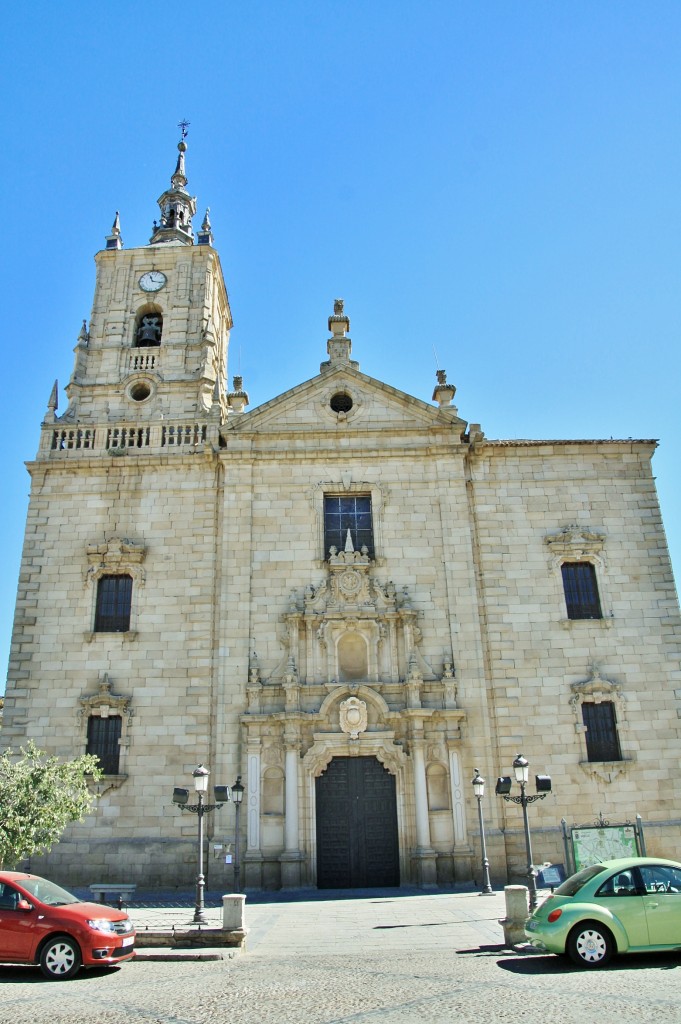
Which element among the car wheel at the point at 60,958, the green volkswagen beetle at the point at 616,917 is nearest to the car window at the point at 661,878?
the green volkswagen beetle at the point at 616,917

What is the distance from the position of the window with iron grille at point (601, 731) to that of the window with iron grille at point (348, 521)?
25.2 feet

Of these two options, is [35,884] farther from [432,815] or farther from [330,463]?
[330,463]

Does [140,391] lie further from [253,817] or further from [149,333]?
[253,817]

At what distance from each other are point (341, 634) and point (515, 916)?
1068 centimetres

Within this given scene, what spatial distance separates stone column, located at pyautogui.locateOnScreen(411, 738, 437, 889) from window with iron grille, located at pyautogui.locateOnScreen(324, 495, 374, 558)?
234 inches

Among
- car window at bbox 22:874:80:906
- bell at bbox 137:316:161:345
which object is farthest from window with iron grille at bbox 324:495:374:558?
car window at bbox 22:874:80:906

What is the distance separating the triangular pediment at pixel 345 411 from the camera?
984 inches

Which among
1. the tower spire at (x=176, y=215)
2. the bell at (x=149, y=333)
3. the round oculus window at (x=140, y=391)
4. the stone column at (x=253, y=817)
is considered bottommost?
the stone column at (x=253, y=817)

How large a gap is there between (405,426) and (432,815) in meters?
11.7

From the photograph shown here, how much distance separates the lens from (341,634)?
22391mm

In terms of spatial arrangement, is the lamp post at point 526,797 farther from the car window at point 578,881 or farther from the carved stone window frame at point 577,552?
the carved stone window frame at point 577,552

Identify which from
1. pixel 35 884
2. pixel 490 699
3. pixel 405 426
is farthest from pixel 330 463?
pixel 35 884

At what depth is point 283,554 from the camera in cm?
2345

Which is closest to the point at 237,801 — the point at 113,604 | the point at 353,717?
the point at 353,717
